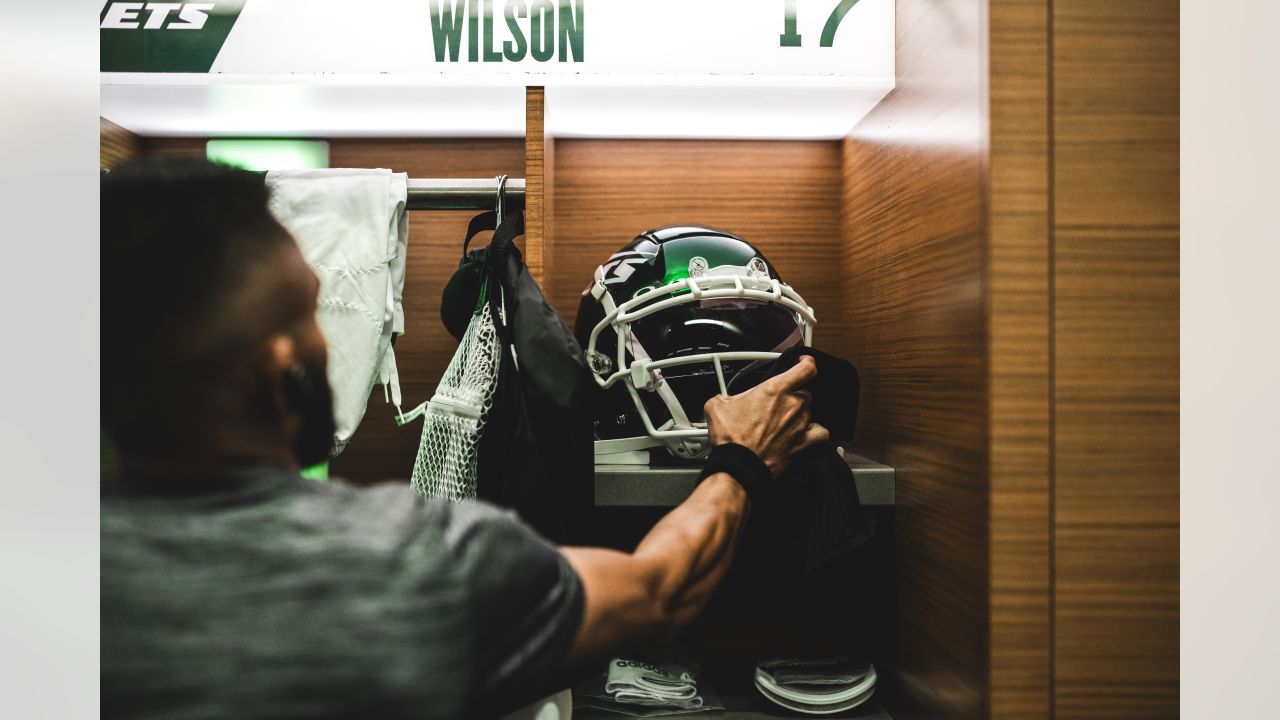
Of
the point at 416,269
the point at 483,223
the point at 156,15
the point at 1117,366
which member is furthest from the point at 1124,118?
the point at 156,15

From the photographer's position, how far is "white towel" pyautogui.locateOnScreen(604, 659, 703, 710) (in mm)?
1107

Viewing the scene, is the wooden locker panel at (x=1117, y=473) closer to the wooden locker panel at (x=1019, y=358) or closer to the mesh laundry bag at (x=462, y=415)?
the wooden locker panel at (x=1019, y=358)

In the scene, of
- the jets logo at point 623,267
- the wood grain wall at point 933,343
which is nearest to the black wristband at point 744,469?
the wood grain wall at point 933,343

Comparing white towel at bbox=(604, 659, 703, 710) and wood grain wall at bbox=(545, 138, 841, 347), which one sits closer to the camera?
white towel at bbox=(604, 659, 703, 710)

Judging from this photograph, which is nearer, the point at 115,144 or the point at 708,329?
the point at 708,329

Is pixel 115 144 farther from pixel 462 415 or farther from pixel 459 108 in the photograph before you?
pixel 462 415

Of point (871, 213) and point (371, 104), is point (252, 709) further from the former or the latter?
point (871, 213)

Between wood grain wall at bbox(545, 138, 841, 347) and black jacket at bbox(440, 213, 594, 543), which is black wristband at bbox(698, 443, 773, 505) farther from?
wood grain wall at bbox(545, 138, 841, 347)

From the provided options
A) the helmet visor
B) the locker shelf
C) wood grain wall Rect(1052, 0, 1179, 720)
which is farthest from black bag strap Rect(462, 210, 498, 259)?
wood grain wall Rect(1052, 0, 1179, 720)

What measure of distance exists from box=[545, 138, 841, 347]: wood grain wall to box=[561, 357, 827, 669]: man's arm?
0.44 m

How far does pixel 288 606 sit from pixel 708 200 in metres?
1.13

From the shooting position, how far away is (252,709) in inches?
19.2

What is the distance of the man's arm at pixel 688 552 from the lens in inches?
24.5

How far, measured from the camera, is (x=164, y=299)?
1.67ft
